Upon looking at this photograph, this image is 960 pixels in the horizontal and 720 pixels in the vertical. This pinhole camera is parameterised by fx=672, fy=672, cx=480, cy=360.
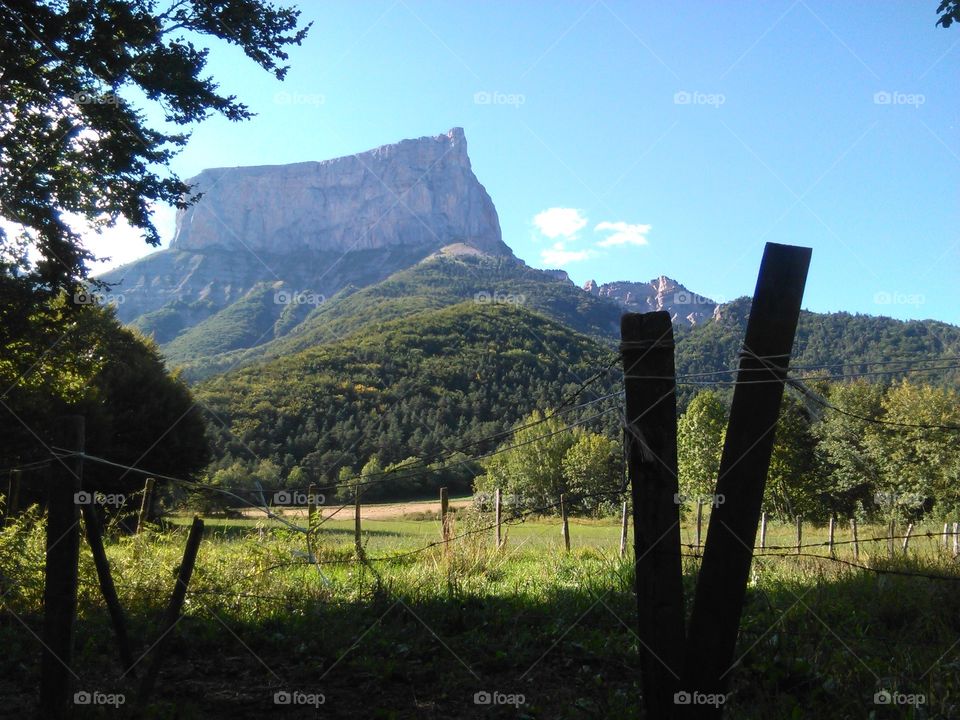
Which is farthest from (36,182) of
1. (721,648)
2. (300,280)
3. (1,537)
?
(300,280)

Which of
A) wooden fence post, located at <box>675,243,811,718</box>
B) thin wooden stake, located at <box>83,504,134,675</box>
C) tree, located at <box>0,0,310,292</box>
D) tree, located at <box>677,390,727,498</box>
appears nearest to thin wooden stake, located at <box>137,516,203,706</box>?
thin wooden stake, located at <box>83,504,134,675</box>

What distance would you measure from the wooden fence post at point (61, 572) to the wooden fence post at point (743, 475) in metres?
3.40

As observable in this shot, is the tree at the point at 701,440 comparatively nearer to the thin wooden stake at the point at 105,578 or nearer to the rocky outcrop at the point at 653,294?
the thin wooden stake at the point at 105,578

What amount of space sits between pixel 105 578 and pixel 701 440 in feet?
149

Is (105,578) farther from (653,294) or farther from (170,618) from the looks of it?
(653,294)

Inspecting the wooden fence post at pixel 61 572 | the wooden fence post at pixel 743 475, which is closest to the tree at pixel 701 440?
the wooden fence post at pixel 743 475

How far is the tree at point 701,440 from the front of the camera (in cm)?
4250

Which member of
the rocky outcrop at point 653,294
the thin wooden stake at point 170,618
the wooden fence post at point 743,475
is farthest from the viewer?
the rocky outcrop at point 653,294

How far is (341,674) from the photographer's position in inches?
194

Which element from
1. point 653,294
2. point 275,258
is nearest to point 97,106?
point 653,294

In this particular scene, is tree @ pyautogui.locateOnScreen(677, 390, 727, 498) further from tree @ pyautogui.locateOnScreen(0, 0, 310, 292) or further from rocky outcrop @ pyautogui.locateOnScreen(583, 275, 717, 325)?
rocky outcrop @ pyautogui.locateOnScreen(583, 275, 717, 325)

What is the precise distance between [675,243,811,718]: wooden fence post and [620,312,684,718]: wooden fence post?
0.34 ft

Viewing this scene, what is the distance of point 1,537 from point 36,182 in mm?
6263

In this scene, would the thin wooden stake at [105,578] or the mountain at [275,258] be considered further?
the mountain at [275,258]
